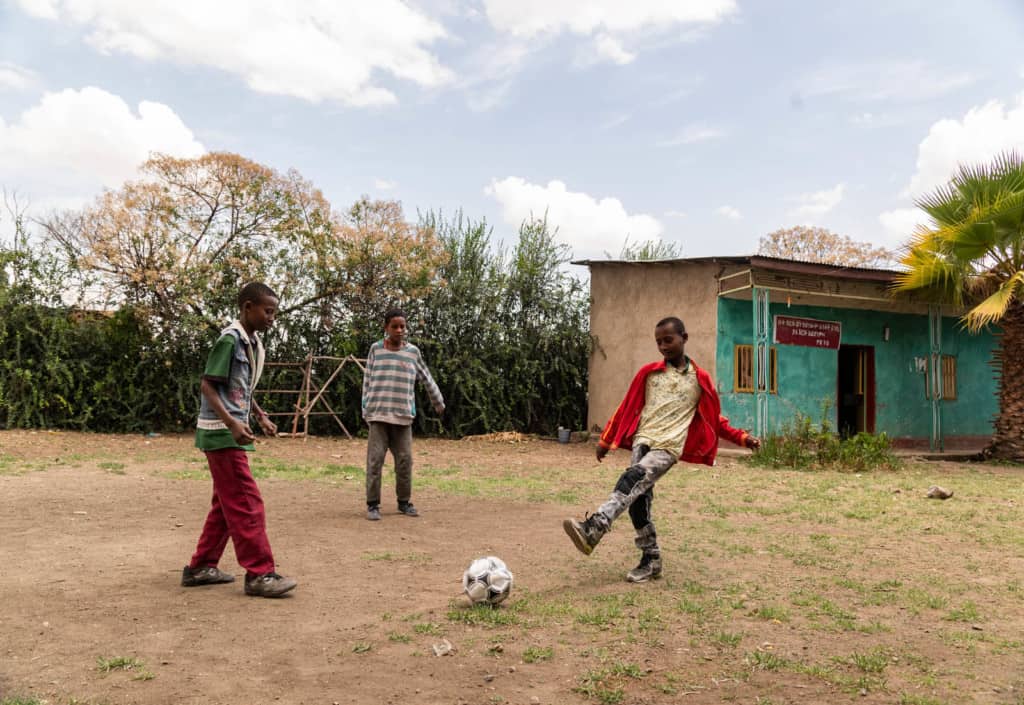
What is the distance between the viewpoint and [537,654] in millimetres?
3635

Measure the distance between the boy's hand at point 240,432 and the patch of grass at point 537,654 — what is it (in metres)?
1.83

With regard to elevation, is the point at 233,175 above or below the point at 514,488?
above

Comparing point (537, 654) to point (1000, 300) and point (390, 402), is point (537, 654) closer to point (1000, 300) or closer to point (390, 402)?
point (390, 402)

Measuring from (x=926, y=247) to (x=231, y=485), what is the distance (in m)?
13.1

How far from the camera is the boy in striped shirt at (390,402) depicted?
7055 millimetres

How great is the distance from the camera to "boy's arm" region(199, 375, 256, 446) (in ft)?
14.4

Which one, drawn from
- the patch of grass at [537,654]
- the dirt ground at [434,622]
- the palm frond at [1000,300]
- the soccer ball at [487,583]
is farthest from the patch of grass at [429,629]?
the palm frond at [1000,300]

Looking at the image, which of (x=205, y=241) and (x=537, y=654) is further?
(x=205, y=241)

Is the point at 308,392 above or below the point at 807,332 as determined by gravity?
below

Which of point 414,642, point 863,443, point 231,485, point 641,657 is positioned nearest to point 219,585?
point 231,485

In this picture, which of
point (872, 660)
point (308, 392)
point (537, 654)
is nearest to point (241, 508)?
point (537, 654)

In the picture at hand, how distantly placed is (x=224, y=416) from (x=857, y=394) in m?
15.2

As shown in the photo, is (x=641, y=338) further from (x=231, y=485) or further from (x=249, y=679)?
(x=249, y=679)

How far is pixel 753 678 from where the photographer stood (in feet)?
11.3
